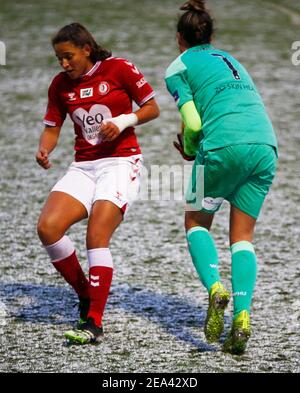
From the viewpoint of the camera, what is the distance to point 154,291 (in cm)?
629

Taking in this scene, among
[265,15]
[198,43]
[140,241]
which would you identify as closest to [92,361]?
[198,43]

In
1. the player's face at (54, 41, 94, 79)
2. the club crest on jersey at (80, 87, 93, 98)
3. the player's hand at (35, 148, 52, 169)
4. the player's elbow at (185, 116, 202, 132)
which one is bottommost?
the player's hand at (35, 148, 52, 169)

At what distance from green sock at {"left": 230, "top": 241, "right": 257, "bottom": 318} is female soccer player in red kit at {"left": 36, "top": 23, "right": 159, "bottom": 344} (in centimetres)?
70

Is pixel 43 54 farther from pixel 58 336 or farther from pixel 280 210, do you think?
pixel 58 336

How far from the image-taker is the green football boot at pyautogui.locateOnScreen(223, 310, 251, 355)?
4.86m

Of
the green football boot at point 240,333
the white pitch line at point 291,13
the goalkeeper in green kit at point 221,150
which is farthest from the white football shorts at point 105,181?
the white pitch line at point 291,13

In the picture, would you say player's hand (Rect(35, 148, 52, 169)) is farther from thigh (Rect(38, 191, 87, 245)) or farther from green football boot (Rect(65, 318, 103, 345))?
green football boot (Rect(65, 318, 103, 345))

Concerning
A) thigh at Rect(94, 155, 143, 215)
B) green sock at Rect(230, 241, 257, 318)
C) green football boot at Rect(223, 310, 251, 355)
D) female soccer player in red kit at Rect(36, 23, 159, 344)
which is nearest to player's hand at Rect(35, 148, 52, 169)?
female soccer player in red kit at Rect(36, 23, 159, 344)

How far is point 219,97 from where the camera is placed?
4992 millimetres

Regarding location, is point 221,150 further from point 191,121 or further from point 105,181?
point 105,181

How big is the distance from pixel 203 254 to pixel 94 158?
2.85ft

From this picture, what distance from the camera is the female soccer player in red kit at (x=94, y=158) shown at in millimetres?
5348

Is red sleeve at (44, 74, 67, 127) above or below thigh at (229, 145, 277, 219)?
above

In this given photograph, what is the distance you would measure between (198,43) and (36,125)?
688 centimetres
